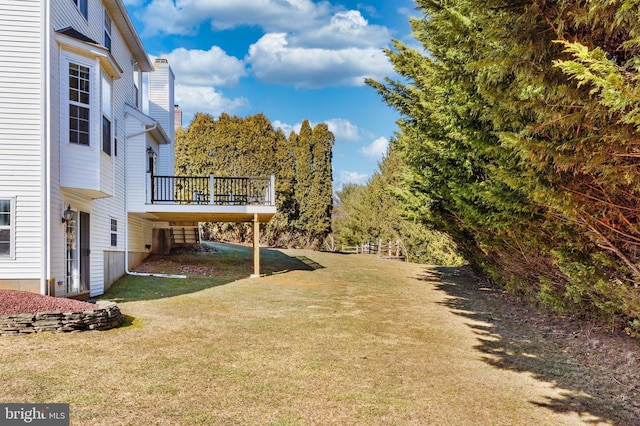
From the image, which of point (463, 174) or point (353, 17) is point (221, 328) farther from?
point (353, 17)

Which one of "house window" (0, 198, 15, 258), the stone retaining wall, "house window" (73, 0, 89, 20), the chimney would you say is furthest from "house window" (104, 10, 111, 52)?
the chimney

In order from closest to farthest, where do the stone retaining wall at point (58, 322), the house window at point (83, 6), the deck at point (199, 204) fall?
the stone retaining wall at point (58, 322) → the house window at point (83, 6) → the deck at point (199, 204)

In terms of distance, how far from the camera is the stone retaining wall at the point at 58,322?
278 inches

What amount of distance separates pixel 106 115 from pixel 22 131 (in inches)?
88.6

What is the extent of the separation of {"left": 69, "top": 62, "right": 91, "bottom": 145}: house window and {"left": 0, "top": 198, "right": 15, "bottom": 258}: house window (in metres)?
1.71

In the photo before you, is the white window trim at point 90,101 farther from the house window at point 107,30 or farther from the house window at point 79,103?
the house window at point 107,30

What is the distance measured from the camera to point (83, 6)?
435 inches

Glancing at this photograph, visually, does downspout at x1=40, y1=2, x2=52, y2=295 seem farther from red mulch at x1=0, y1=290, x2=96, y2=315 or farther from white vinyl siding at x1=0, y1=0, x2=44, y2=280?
red mulch at x1=0, y1=290, x2=96, y2=315

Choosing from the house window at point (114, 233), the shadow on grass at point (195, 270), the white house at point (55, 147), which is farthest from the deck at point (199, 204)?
the white house at point (55, 147)

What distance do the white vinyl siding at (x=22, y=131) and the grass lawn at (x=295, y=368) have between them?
85.4 inches

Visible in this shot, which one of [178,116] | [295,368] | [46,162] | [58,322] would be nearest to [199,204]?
[46,162]

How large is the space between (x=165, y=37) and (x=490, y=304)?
19.3 meters

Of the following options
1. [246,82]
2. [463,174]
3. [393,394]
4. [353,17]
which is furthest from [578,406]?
[246,82]

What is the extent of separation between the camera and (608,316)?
745 cm
